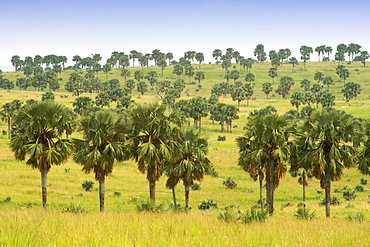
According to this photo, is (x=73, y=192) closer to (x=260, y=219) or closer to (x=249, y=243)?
(x=260, y=219)

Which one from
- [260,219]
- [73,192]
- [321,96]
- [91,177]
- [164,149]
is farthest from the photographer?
[321,96]

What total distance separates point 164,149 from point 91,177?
42288mm

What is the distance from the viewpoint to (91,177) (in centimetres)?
6838

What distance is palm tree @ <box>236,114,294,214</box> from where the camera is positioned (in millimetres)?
33562

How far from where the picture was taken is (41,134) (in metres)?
31.4

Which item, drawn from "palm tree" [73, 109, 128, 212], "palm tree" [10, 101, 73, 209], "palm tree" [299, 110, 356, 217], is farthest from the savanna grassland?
"palm tree" [299, 110, 356, 217]

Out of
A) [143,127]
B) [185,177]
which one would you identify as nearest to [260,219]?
[143,127]

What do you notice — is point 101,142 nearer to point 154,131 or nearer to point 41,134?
point 154,131

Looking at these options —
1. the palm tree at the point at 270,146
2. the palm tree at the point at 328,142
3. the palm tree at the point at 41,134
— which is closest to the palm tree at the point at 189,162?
the palm tree at the point at 270,146

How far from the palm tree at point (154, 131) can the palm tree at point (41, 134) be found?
6.04 m

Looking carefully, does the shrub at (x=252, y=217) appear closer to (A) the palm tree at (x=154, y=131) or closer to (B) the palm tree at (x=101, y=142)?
(A) the palm tree at (x=154, y=131)

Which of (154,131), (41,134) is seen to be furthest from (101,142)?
(41,134)

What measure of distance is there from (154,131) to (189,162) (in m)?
7.64

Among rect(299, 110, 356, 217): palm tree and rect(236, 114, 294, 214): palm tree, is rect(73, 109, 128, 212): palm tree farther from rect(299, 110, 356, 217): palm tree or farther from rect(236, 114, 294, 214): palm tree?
rect(299, 110, 356, 217): palm tree
